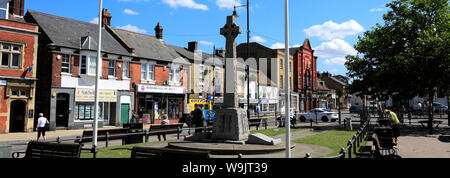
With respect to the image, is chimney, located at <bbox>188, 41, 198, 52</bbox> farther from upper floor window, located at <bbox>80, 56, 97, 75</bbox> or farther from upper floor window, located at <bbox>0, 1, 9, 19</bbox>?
upper floor window, located at <bbox>0, 1, 9, 19</bbox>

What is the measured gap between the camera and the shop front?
29828 millimetres

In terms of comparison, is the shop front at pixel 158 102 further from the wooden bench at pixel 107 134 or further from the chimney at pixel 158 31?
the wooden bench at pixel 107 134

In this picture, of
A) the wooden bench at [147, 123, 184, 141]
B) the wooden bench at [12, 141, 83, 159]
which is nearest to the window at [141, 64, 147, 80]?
the wooden bench at [147, 123, 184, 141]

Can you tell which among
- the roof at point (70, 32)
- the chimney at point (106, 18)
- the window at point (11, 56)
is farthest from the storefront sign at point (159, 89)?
the window at point (11, 56)

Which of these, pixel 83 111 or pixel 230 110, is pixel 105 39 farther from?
pixel 230 110

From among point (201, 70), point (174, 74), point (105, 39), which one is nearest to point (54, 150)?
point (105, 39)

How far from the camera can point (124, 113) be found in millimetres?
28578

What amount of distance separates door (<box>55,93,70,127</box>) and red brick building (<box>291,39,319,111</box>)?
41.0 metres

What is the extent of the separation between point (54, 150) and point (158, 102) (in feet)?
81.7

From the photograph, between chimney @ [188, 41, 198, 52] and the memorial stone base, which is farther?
chimney @ [188, 41, 198, 52]

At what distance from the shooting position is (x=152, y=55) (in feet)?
103
